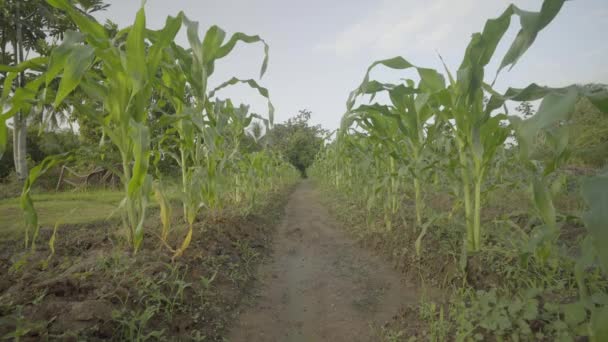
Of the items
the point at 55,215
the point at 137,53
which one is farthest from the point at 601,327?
the point at 55,215

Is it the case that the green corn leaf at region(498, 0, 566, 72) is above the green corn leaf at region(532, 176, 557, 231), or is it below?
above

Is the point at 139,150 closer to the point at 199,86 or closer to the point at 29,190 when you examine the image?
the point at 29,190

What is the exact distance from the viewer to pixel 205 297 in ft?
5.65

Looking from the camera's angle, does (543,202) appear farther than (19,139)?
No

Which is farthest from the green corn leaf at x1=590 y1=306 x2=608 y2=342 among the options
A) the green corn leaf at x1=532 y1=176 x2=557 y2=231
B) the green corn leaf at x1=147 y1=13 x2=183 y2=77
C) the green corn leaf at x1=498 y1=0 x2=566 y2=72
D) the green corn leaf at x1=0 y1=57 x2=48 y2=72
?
the green corn leaf at x1=0 y1=57 x2=48 y2=72

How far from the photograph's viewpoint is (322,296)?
2.05 meters

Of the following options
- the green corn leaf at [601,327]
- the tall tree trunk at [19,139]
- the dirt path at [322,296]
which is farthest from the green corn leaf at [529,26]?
the tall tree trunk at [19,139]

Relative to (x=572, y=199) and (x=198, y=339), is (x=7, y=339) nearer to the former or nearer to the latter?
(x=198, y=339)

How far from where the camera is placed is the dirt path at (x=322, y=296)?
1623mm

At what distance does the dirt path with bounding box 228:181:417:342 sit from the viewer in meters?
1.62

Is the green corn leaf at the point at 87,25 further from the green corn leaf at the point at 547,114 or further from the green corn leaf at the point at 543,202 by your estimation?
the green corn leaf at the point at 543,202

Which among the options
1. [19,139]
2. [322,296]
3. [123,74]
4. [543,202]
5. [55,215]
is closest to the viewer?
[543,202]

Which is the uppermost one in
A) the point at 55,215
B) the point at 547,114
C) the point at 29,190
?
the point at 547,114

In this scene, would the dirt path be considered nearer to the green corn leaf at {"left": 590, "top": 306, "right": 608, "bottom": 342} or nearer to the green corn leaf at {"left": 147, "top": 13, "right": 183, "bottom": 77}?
the green corn leaf at {"left": 590, "top": 306, "right": 608, "bottom": 342}
